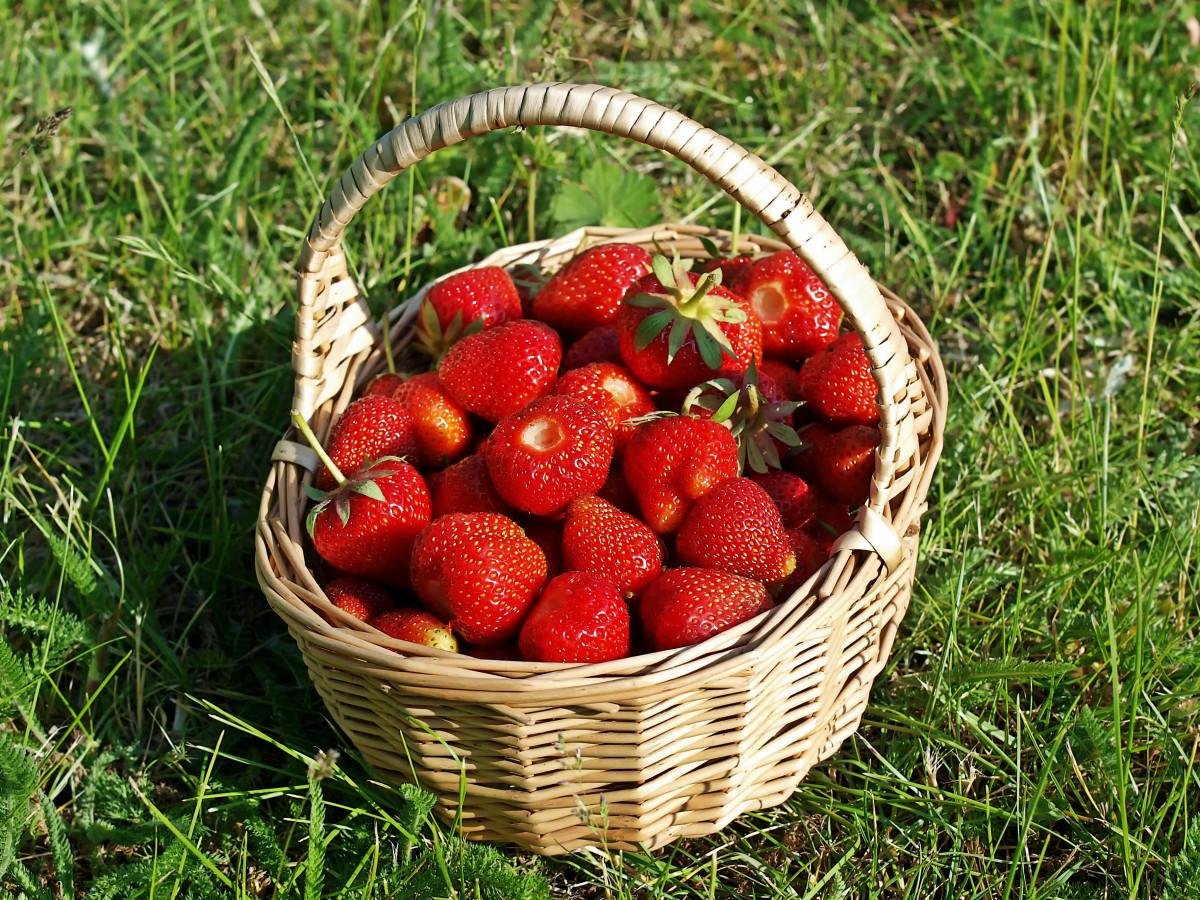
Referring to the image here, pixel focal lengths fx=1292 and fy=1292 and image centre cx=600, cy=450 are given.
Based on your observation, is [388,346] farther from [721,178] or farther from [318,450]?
[721,178]

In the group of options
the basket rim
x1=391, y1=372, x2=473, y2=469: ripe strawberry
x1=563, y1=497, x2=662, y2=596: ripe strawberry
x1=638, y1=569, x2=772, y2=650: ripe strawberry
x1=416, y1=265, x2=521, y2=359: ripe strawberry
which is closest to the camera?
the basket rim

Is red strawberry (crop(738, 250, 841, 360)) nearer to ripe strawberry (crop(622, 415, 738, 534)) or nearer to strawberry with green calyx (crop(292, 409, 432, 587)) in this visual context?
ripe strawberry (crop(622, 415, 738, 534))

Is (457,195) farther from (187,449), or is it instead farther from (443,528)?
(443,528)

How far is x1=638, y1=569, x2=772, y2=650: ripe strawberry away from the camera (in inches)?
59.0

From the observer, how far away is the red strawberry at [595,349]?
1.88m

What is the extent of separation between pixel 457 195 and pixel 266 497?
96 cm

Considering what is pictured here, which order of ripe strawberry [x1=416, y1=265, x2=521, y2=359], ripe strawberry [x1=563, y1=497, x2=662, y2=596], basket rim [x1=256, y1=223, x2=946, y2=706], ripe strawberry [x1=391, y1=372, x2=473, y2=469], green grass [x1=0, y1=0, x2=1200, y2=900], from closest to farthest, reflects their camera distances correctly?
basket rim [x1=256, y1=223, x2=946, y2=706], ripe strawberry [x1=563, y1=497, x2=662, y2=596], green grass [x1=0, y1=0, x2=1200, y2=900], ripe strawberry [x1=391, y1=372, x2=473, y2=469], ripe strawberry [x1=416, y1=265, x2=521, y2=359]

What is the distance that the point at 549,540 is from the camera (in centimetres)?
172

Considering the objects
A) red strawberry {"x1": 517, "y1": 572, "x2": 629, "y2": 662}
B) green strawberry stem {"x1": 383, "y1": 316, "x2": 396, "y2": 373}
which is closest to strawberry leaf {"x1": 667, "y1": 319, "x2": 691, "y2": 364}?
red strawberry {"x1": 517, "y1": 572, "x2": 629, "y2": 662}

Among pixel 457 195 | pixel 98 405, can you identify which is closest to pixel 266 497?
pixel 98 405

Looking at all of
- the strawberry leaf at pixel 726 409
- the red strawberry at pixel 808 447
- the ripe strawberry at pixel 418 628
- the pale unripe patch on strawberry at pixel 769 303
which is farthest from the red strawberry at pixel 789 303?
the ripe strawberry at pixel 418 628

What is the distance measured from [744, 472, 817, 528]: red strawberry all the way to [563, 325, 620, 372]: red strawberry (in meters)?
0.29

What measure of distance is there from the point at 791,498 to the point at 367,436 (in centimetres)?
58

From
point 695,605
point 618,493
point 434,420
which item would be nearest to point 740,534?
point 695,605
